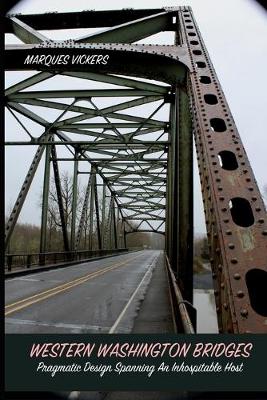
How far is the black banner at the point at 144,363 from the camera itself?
2701 millimetres

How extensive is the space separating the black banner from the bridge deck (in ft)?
16.2

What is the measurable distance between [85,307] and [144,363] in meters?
9.11

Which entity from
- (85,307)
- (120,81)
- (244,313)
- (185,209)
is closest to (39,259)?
(85,307)

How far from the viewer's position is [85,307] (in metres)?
12.0

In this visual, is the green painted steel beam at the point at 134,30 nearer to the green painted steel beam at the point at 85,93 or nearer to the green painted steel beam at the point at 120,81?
the green painted steel beam at the point at 120,81

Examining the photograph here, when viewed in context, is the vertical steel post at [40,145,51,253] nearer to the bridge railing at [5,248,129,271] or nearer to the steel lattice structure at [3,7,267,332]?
the bridge railing at [5,248,129,271]

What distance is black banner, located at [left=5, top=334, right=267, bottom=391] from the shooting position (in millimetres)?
2701

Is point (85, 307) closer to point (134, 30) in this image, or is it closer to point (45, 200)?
point (134, 30)

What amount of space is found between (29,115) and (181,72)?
1511 cm

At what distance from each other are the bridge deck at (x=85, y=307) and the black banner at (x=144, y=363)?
494 centimetres

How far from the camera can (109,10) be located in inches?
346

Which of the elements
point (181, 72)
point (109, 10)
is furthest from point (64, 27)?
point (181, 72)

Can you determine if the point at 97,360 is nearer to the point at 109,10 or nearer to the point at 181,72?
the point at 181,72

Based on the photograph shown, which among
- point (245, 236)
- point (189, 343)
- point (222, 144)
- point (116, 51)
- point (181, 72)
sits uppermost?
point (116, 51)
